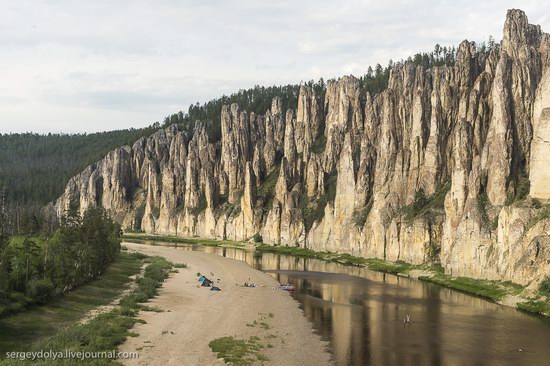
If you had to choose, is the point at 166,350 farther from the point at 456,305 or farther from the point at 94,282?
the point at 456,305

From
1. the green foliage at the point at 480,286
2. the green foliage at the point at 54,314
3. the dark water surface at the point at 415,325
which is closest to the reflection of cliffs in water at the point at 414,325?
the dark water surface at the point at 415,325

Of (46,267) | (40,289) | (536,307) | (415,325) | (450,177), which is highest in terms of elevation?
(450,177)

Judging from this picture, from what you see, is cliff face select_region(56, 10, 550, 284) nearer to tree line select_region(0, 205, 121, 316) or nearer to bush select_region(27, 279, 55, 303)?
tree line select_region(0, 205, 121, 316)

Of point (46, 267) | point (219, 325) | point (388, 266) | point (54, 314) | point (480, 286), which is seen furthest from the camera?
point (388, 266)

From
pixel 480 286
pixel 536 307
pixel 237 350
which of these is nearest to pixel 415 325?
pixel 536 307

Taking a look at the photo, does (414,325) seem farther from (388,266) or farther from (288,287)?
(388,266)


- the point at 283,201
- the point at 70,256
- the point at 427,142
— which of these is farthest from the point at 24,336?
the point at 283,201

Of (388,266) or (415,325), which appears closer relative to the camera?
(415,325)

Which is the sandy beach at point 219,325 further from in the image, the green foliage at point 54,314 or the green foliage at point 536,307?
the green foliage at point 536,307
